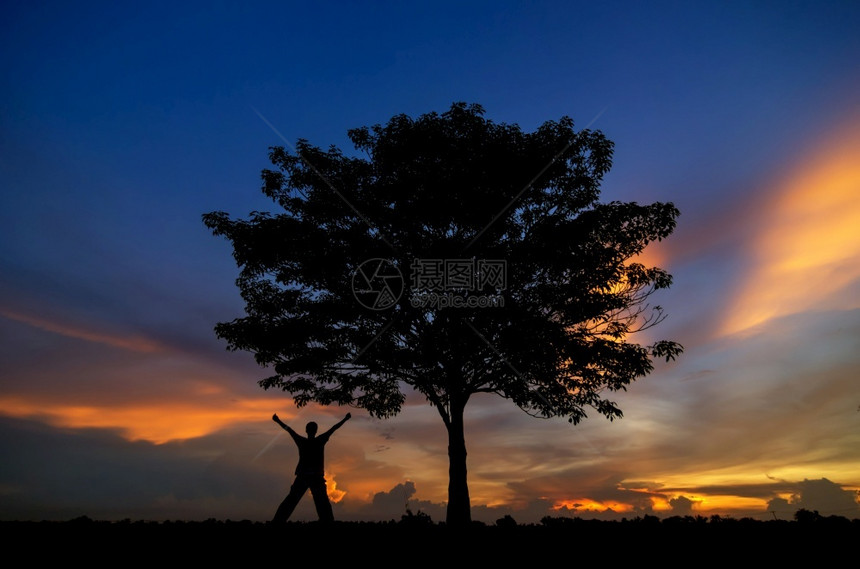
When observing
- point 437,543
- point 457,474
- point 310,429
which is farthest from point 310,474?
point 457,474

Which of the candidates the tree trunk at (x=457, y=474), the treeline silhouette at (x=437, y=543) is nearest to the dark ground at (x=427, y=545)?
the treeline silhouette at (x=437, y=543)

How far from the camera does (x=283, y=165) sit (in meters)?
20.3

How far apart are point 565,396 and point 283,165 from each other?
44.7 ft

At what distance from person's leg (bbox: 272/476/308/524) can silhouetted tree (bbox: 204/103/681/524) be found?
6324mm

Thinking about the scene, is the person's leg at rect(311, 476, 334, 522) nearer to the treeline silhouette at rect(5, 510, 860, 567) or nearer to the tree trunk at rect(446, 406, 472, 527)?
the treeline silhouette at rect(5, 510, 860, 567)

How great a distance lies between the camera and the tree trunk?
1714 centimetres

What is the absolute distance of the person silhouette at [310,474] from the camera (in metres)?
11.6

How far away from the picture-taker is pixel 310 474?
11805 millimetres

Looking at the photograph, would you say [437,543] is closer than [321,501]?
Yes

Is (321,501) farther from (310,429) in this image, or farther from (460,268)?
(460,268)

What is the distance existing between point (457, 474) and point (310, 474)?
716 cm

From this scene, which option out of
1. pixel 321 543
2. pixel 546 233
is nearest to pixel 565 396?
pixel 546 233

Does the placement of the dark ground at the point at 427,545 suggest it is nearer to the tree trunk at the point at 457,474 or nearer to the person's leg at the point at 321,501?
the person's leg at the point at 321,501

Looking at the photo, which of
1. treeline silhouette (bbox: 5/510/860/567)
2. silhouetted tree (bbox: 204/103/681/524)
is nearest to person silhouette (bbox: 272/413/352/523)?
treeline silhouette (bbox: 5/510/860/567)
